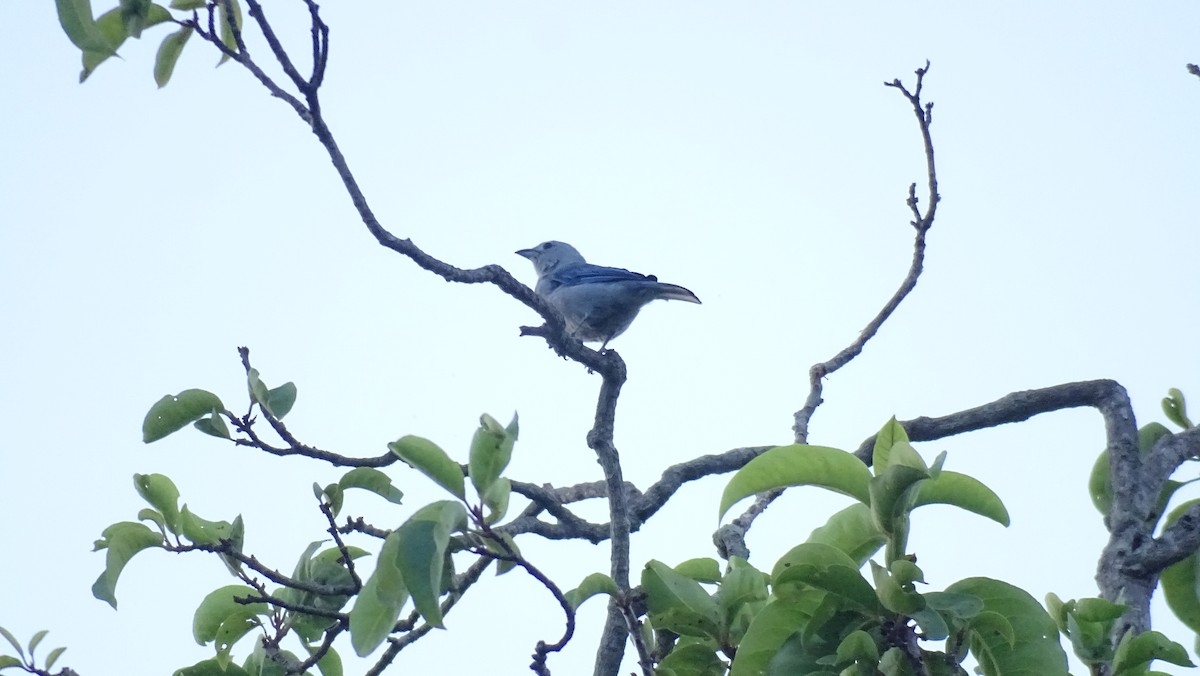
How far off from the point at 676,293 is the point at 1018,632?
747 centimetres

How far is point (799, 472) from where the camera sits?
7.98 feet

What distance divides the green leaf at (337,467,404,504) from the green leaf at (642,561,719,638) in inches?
37.2

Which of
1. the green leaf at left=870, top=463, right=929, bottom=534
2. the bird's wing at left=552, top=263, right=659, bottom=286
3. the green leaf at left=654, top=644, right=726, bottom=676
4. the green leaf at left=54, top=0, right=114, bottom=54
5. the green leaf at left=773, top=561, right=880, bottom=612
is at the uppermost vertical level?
the bird's wing at left=552, top=263, right=659, bottom=286

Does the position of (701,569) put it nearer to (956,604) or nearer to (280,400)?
(956,604)

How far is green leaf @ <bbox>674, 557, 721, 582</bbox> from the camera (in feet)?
9.55

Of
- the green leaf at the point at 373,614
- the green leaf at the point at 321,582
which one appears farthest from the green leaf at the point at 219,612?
the green leaf at the point at 373,614

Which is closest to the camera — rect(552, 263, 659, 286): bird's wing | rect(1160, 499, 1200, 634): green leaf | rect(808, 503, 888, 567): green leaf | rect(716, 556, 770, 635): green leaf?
rect(808, 503, 888, 567): green leaf

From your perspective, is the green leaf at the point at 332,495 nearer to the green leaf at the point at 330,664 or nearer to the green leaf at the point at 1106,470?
the green leaf at the point at 330,664

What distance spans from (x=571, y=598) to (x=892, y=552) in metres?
0.72

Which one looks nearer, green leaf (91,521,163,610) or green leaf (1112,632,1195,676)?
green leaf (1112,632,1195,676)

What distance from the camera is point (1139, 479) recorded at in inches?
157

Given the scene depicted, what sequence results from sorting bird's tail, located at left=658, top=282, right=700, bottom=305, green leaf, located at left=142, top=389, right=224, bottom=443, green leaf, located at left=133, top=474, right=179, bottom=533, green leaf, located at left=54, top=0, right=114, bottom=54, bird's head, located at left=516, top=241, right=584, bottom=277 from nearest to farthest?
green leaf, located at left=54, top=0, right=114, bottom=54, green leaf, located at left=133, top=474, right=179, bottom=533, green leaf, located at left=142, top=389, right=224, bottom=443, bird's tail, located at left=658, top=282, right=700, bottom=305, bird's head, located at left=516, top=241, right=584, bottom=277

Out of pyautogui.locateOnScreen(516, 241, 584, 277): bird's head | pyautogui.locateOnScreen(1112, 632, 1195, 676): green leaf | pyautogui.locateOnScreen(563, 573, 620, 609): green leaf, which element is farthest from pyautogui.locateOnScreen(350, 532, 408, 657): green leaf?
pyautogui.locateOnScreen(516, 241, 584, 277): bird's head

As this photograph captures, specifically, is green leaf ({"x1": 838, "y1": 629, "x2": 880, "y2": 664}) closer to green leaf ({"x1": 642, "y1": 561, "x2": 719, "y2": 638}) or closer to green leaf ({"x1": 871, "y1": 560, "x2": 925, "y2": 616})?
green leaf ({"x1": 871, "y1": 560, "x2": 925, "y2": 616})
